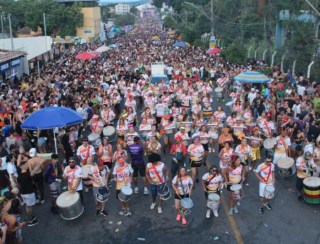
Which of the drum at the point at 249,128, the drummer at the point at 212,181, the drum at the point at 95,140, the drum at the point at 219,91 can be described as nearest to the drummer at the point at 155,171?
the drummer at the point at 212,181

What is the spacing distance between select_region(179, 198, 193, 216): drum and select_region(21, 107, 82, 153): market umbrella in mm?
3840

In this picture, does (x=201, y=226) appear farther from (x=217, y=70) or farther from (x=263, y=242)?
(x=217, y=70)

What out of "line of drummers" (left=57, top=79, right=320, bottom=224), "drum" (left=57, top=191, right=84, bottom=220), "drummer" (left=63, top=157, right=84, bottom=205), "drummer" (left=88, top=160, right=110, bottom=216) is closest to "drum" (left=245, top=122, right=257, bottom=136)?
"line of drummers" (left=57, top=79, right=320, bottom=224)

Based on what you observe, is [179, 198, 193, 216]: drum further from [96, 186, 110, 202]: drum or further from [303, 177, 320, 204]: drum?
[303, 177, 320, 204]: drum

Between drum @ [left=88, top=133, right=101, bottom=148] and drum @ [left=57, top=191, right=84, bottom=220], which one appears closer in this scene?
drum @ [left=57, top=191, right=84, bottom=220]

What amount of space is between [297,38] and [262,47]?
15.4m

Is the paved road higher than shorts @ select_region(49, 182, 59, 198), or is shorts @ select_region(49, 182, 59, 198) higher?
shorts @ select_region(49, 182, 59, 198)

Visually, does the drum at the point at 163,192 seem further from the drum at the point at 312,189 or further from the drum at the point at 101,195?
the drum at the point at 312,189

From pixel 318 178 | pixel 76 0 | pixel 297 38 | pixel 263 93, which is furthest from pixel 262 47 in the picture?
pixel 76 0

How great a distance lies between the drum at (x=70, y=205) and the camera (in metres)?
8.26

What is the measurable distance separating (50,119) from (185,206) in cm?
→ 435

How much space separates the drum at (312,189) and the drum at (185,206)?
276 centimetres

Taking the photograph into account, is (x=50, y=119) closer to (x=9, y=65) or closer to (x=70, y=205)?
(x=70, y=205)

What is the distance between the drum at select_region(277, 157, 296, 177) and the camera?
34.1 feet
